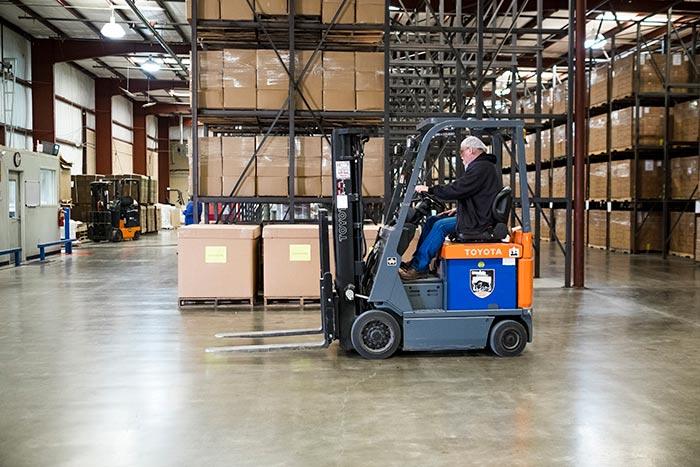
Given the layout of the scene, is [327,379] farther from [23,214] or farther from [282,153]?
[23,214]

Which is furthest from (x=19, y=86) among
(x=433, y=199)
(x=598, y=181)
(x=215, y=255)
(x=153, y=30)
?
(x=433, y=199)

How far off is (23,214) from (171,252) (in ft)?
14.4

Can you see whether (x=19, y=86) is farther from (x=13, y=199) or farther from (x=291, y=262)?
(x=291, y=262)

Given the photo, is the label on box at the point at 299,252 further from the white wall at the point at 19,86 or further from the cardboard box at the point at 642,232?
the white wall at the point at 19,86

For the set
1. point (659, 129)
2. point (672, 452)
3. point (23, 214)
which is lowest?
point (672, 452)

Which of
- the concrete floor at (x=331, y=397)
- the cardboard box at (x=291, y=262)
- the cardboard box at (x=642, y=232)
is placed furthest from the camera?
the cardboard box at (x=642, y=232)

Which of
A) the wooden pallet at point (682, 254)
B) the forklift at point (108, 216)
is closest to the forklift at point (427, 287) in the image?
the wooden pallet at point (682, 254)

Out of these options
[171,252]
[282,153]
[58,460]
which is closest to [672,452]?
[58,460]

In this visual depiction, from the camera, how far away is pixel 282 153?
941 cm

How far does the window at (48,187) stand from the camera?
1602 cm

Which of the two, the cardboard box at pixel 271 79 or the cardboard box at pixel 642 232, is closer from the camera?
the cardboard box at pixel 271 79

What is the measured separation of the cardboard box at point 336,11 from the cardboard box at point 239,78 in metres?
1.17

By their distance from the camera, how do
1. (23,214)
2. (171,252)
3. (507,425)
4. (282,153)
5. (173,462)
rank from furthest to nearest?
(171,252) → (23,214) → (282,153) → (507,425) → (173,462)

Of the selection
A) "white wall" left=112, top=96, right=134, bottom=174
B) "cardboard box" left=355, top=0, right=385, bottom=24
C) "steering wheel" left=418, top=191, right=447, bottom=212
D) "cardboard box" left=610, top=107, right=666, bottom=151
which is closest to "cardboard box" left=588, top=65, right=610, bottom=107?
"cardboard box" left=610, top=107, right=666, bottom=151
